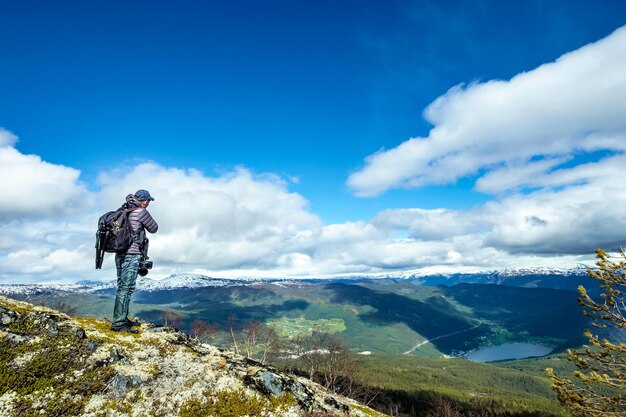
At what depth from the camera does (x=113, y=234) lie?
494 inches

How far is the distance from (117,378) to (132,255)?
14.6 ft

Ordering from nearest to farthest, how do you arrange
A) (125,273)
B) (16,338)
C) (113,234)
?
(16,338) → (113,234) → (125,273)

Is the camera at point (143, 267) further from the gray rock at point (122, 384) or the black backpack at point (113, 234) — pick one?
the gray rock at point (122, 384)

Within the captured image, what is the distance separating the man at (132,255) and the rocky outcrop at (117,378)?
3.34 feet

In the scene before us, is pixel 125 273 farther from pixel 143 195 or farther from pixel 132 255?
pixel 143 195

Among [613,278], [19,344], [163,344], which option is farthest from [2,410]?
[613,278]

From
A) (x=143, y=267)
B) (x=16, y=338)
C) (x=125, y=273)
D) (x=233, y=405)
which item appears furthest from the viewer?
(x=143, y=267)

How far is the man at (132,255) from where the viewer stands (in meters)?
12.8

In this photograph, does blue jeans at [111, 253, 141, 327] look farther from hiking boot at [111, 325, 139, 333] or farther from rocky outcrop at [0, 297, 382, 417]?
rocky outcrop at [0, 297, 382, 417]

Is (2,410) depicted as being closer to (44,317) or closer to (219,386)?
(44,317)

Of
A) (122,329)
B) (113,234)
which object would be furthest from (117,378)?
(113,234)

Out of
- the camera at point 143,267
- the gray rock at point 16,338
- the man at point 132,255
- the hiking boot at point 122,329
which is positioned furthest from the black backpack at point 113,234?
the gray rock at point 16,338

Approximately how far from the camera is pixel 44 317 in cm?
1157

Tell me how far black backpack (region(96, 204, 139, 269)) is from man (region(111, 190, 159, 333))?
0.19 m
